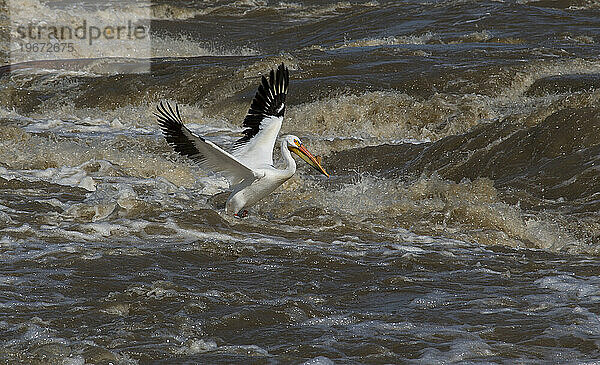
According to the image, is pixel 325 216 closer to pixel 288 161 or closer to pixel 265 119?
pixel 288 161

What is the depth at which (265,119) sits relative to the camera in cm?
862

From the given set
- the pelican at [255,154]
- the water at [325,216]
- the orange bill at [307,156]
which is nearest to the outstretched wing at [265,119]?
the pelican at [255,154]

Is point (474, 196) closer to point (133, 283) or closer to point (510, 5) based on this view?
point (133, 283)

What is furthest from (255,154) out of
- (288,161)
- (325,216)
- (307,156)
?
(325,216)

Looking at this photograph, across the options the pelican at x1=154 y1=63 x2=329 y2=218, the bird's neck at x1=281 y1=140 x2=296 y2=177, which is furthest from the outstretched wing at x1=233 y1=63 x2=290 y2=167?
the bird's neck at x1=281 y1=140 x2=296 y2=177

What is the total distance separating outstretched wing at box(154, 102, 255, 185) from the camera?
7.09 meters

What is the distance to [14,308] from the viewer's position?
5.03 m

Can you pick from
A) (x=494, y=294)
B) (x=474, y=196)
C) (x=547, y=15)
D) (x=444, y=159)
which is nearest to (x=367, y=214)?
(x=474, y=196)

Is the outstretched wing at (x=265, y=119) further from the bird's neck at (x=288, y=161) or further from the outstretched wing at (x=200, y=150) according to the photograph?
the outstretched wing at (x=200, y=150)

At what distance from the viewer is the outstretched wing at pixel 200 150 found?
7.09 metres

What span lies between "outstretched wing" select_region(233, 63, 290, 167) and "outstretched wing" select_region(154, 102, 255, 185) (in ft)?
1.19

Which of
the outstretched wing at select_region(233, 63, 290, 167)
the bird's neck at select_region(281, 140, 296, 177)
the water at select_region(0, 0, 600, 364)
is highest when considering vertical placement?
the outstretched wing at select_region(233, 63, 290, 167)

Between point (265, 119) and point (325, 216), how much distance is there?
1200 mm

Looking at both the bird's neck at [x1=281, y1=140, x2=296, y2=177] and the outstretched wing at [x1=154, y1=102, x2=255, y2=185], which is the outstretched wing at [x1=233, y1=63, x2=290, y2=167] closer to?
the bird's neck at [x1=281, y1=140, x2=296, y2=177]
